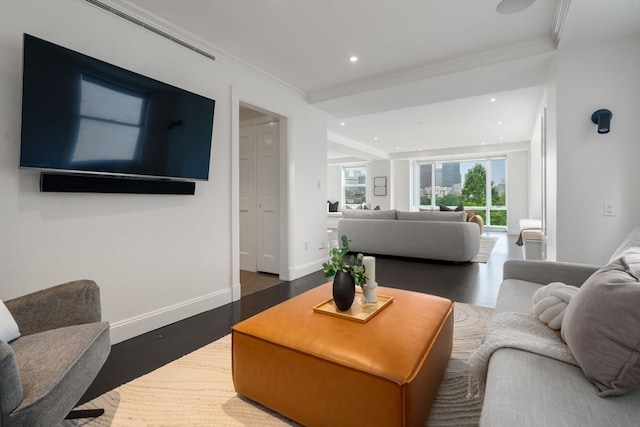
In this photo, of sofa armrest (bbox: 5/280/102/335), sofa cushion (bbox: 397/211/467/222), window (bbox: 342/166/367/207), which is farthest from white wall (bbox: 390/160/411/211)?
sofa armrest (bbox: 5/280/102/335)

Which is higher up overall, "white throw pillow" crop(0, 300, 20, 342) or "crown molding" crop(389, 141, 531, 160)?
"crown molding" crop(389, 141, 531, 160)

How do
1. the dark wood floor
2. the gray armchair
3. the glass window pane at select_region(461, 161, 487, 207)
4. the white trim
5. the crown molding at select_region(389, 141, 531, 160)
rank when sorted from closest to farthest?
1. the gray armchair
2. the dark wood floor
3. the white trim
4. the crown molding at select_region(389, 141, 531, 160)
5. the glass window pane at select_region(461, 161, 487, 207)

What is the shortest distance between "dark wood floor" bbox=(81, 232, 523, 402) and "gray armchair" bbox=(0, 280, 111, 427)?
1.65 feet

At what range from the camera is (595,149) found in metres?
2.72

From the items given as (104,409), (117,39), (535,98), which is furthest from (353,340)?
(535,98)

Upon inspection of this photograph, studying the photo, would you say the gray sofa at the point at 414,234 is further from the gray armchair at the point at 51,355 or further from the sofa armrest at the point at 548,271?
the gray armchair at the point at 51,355

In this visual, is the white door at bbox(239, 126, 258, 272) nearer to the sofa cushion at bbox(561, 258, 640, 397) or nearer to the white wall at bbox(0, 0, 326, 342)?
the white wall at bbox(0, 0, 326, 342)

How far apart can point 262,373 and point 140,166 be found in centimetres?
177

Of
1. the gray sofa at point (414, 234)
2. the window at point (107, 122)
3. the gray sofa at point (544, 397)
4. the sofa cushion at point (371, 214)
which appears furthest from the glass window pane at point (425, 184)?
the gray sofa at point (544, 397)

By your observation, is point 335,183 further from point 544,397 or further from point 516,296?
point 544,397

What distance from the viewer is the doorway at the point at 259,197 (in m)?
4.23

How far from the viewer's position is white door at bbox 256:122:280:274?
423 cm

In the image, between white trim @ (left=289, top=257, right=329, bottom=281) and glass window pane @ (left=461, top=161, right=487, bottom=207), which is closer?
white trim @ (left=289, top=257, right=329, bottom=281)

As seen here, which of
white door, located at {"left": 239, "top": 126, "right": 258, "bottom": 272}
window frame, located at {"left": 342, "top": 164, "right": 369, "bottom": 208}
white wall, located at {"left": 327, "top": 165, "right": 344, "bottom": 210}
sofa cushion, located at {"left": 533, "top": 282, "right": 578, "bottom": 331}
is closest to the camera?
sofa cushion, located at {"left": 533, "top": 282, "right": 578, "bottom": 331}
